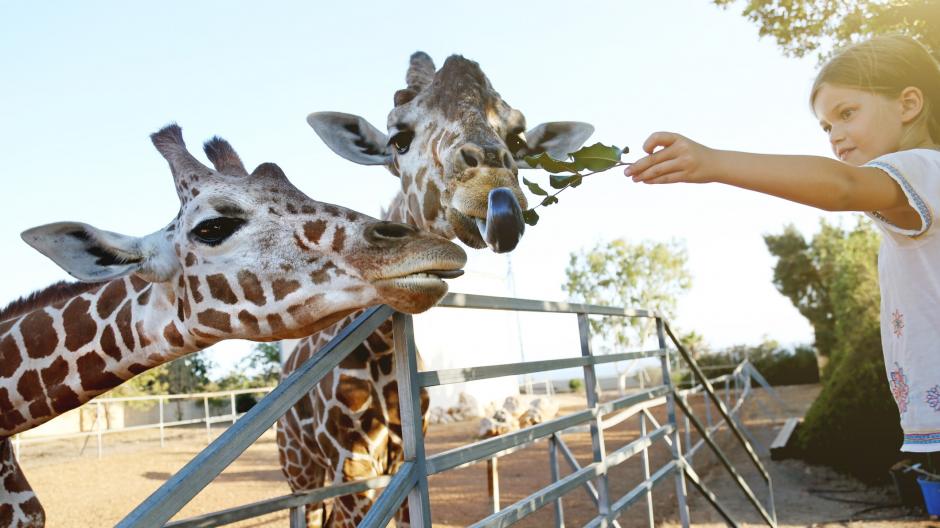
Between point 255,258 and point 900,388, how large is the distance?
1.92 meters

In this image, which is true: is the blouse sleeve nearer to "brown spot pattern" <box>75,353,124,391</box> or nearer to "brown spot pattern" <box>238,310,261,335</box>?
"brown spot pattern" <box>238,310,261,335</box>

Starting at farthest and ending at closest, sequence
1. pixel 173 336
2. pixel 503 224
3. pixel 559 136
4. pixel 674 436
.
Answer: pixel 674 436
pixel 559 136
pixel 173 336
pixel 503 224

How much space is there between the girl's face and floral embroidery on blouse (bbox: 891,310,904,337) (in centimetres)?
42

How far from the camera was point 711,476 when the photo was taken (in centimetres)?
952

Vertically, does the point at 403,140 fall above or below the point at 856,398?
above

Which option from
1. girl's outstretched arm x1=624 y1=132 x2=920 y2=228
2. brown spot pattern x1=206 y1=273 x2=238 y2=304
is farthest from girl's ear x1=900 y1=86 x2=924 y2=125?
brown spot pattern x1=206 y1=273 x2=238 y2=304

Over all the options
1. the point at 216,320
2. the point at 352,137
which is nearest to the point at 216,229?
the point at 216,320

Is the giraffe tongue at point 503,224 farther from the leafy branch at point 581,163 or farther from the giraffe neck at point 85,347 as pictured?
the giraffe neck at point 85,347

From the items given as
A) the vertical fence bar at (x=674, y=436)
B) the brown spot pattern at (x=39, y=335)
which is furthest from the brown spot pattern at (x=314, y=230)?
the vertical fence bar at (x=674, y=436)

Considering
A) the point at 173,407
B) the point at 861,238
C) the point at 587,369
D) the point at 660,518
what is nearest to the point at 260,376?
the point at 173,407

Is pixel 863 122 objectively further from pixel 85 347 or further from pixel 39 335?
pixel 39 335

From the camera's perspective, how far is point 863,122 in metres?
1.77

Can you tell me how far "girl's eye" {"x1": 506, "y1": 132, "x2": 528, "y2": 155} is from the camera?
307 cm

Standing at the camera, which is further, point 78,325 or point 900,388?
point 78,325
